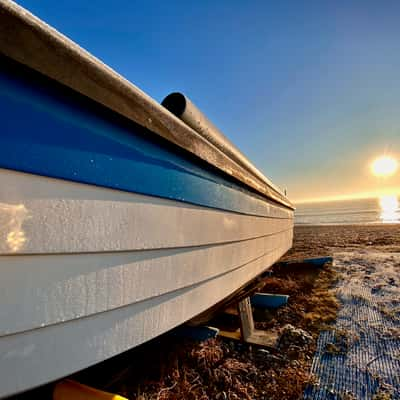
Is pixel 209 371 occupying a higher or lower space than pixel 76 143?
lower

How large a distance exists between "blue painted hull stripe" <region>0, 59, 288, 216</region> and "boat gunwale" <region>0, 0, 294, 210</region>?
0.03m

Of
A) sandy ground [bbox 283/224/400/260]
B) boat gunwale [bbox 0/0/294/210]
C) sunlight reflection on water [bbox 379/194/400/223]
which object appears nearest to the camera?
boat gunwale [bbox 0/0/294/210]

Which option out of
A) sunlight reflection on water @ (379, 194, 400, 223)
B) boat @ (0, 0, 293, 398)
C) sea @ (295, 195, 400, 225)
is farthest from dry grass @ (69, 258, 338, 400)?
sunlight reflection on water @ (379, 194, 400, 223)

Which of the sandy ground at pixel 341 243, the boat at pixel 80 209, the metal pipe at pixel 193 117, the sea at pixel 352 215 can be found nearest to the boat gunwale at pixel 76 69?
the boat at pixel 80 209

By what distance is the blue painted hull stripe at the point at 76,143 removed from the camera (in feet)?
1.84

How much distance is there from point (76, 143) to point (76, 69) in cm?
21

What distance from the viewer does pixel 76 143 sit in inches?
26.5

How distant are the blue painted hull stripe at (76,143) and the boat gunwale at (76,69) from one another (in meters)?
0.03

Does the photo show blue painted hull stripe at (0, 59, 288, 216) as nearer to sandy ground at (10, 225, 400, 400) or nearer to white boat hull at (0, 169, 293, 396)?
white boat hull at (0, 169, 293, 396)

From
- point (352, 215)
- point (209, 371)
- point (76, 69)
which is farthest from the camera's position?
point (352, 215)

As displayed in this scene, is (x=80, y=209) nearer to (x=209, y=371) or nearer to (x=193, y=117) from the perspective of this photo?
(x=193, y=117)

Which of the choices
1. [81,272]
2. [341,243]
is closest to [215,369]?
[81,272]

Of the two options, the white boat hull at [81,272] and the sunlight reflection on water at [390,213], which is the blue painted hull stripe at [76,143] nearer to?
the white boat hull at [81,272]

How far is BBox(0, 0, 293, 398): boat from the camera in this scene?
57 centimetres
